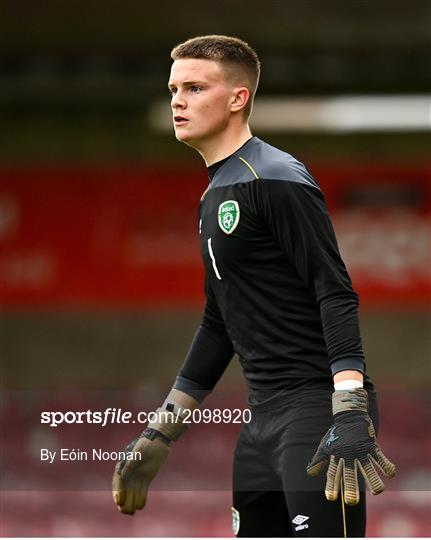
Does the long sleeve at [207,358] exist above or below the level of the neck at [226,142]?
below

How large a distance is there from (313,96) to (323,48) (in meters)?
0.88

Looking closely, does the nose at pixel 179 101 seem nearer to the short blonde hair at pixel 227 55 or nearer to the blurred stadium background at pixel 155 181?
the short blonde hair at pixel 227 55

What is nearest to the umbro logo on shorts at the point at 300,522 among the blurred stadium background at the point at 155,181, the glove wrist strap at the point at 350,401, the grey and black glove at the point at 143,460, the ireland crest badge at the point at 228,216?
the glove wrist strap at the point at 350,401

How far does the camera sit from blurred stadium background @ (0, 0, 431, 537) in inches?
428

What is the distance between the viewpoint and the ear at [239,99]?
334cm

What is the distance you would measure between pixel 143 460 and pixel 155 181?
28.3 feet

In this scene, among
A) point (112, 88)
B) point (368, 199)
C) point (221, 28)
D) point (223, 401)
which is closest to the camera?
point (223, 401)

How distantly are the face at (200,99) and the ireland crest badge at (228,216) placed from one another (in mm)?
232

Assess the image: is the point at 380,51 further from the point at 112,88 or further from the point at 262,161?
the point at 262,161

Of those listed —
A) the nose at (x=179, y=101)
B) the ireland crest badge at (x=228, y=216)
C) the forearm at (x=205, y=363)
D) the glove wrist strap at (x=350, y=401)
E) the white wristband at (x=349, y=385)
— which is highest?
the nose at (x=179, y=101)

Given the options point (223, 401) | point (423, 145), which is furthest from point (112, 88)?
point (223, 401)

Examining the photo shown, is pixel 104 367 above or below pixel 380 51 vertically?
below

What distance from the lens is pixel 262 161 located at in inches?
128

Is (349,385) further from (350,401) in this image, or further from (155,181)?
(155,181)
